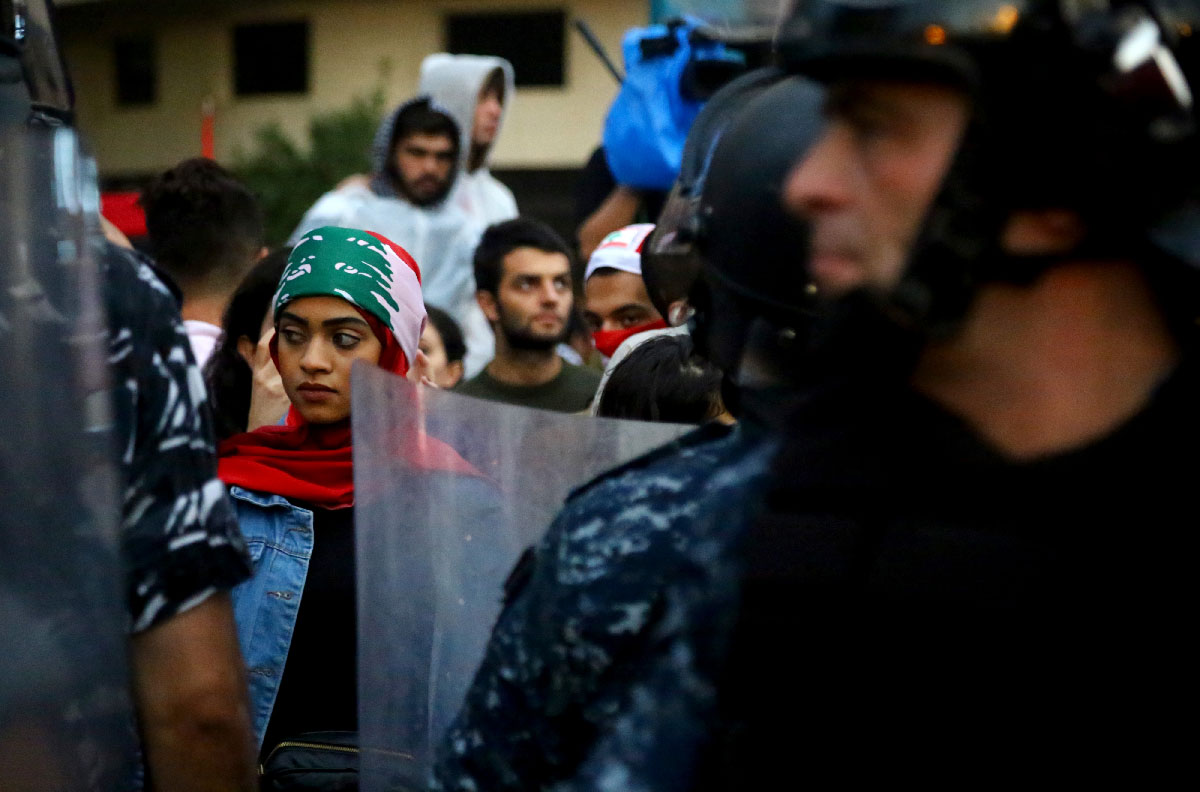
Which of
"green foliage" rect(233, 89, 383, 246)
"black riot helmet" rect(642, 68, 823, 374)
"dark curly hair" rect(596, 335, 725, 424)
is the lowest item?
"green foliage" rect(233, 89, 383, 246)

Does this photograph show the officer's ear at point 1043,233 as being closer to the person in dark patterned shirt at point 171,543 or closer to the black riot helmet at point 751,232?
the black riot helmet at point 751,232

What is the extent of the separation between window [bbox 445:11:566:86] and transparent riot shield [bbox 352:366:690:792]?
19.8 m

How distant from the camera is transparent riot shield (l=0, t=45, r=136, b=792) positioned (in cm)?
163

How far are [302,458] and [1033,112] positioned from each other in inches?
81.6

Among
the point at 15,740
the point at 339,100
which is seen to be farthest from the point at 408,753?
the point at 339,100

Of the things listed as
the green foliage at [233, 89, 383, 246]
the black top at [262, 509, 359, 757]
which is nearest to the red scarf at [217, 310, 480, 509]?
the black top at [262, 509, 359, 757]

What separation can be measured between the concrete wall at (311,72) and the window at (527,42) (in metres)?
0.15

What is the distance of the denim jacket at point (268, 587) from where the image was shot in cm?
292

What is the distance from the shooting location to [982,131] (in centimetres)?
152

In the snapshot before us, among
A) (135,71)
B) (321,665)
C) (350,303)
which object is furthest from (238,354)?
(135,71)

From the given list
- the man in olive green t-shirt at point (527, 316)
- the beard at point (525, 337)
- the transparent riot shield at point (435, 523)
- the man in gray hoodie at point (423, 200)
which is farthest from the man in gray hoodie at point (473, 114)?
the transparent riot shield at point (435, 523)

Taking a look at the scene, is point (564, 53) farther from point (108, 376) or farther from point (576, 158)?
point (108, 376)

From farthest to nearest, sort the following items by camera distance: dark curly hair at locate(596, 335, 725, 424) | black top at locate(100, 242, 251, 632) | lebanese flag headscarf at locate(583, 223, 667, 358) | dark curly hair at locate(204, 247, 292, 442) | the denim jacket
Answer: lebanese flag headscarf at locate(583, 223, 667, 358), dark curly hair at locate(204, 247, 292, 442), dark curly hair at locate(596, 335, 725, 424), the denim jacket, black top at locate(100, 242, 251, 632)

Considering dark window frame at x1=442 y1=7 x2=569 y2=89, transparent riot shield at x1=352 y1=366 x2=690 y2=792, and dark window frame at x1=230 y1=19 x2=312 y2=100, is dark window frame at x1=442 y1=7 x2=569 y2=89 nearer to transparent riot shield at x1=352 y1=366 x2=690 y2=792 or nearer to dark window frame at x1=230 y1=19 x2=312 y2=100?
dark window frame at x1=230 y1=19 x2=312 y2=100
